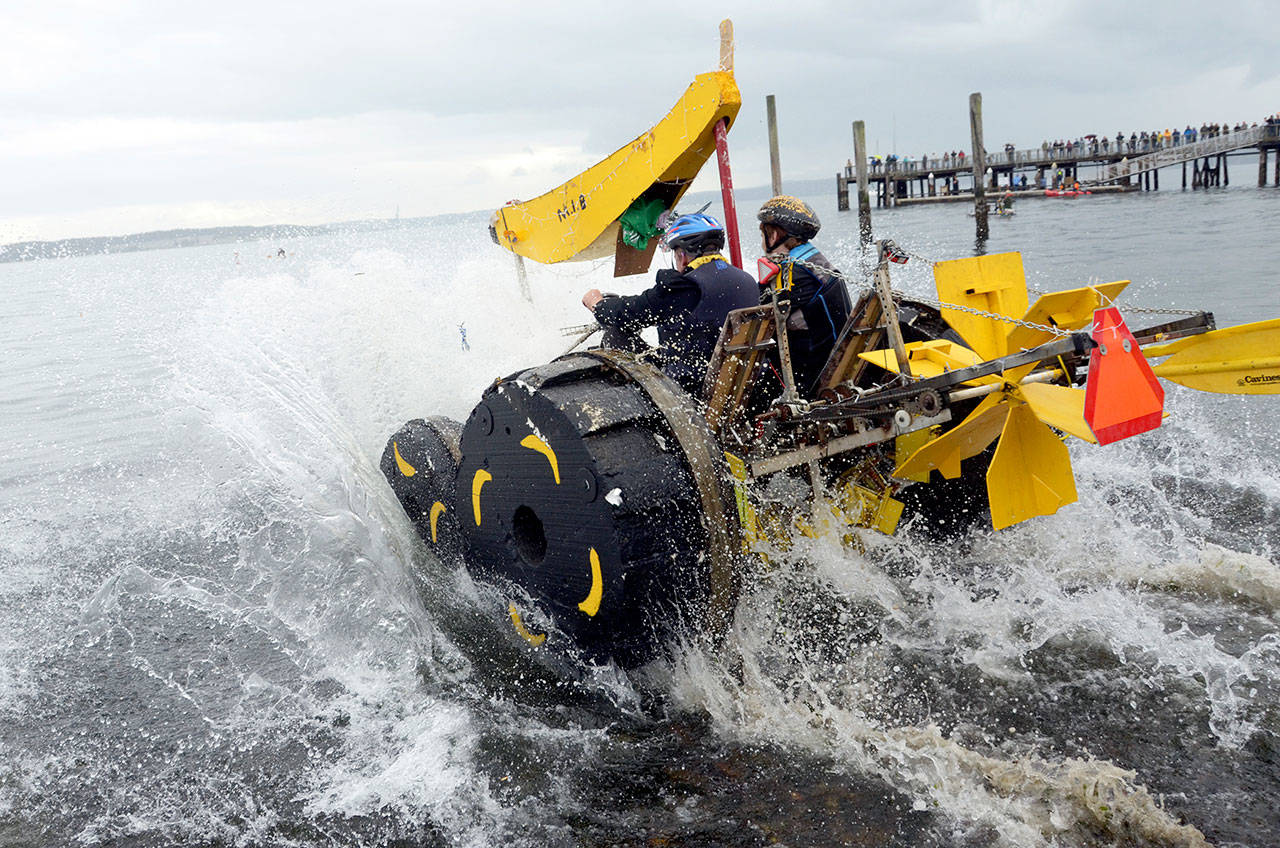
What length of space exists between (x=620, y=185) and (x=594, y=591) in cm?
425

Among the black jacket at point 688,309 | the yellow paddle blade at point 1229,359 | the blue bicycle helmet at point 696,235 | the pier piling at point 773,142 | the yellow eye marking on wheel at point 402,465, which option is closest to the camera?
the yellow paddle blade at point 1229,359

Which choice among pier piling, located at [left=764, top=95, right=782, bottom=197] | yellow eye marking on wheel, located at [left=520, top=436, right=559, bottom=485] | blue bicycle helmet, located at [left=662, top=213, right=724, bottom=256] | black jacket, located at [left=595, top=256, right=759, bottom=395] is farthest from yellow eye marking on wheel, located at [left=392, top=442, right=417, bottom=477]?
pier piling, located at [left=764, top=95, right=782, bottom=197]

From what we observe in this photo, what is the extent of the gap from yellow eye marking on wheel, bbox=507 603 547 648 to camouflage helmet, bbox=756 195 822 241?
2790 millimetres

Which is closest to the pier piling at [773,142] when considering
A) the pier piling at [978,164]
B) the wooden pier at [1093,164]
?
the pier piling at [978,164]

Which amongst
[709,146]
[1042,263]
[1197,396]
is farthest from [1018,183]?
[709,146]

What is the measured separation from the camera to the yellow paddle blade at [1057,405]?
11.0ft

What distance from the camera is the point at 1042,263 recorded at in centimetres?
2406

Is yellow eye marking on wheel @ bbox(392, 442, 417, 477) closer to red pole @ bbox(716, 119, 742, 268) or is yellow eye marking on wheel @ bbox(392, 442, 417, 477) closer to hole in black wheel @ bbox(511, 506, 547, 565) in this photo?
hole in black wheel @ bbox(511, 506, 547, 565)

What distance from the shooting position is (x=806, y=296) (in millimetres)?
5395

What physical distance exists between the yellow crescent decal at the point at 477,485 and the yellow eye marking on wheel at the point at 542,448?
454 millimetres

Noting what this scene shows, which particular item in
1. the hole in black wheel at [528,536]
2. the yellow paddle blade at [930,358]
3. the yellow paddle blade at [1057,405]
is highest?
the yellow paddle blade at [930,358]

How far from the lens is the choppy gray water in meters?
3.68

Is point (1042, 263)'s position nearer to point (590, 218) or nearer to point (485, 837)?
point (590, 218)

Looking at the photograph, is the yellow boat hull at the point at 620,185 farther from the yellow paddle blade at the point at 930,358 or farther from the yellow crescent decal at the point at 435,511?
the yellow crescent decal at the point at 435,511
